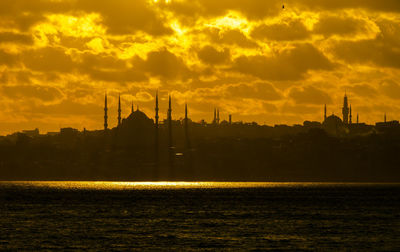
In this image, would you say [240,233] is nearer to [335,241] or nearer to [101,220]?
[335,241]

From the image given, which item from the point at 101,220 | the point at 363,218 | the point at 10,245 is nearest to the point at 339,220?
the point at 363,218

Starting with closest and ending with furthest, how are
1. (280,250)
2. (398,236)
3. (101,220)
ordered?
(280,250) < (398,236) < (101,220)

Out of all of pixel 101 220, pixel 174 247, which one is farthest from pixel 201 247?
pixel 101 220

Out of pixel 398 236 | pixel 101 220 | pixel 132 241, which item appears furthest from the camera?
pixel 101 220

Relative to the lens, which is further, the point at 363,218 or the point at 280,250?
the point at 363,218

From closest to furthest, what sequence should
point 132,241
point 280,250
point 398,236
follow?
point 280,250 < point 132,241 < point 398,236

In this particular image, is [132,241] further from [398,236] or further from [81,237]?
[398,236]

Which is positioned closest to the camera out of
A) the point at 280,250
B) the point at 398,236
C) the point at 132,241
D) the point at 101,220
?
the point at 280,250

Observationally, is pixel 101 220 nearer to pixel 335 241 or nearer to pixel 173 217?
pixel 173 217

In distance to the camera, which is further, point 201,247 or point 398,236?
point 398,236
